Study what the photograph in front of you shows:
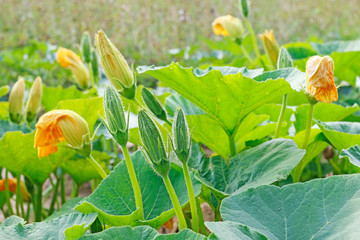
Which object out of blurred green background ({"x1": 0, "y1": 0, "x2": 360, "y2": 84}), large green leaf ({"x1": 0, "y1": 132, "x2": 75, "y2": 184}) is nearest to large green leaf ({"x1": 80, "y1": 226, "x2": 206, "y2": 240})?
large green leaf ({"x1": 0, "y1": 132, "x2": 75, "y2": 184})

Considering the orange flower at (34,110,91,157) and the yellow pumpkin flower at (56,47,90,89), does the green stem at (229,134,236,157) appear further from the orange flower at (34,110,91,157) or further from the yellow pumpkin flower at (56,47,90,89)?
the yellow pumpkin flower at (56,47,90,89)

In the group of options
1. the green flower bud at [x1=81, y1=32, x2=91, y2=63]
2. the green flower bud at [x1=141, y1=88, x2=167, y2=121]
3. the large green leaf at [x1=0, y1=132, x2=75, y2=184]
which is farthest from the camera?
the green flower bud at [x1=81, y1=32, x2=91, y2=63]

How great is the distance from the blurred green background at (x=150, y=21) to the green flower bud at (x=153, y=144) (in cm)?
426

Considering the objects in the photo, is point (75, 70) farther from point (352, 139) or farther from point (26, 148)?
point (352, 139)

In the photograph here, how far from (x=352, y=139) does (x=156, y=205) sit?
0.40 meters

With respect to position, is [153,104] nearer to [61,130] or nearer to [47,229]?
[61,130]

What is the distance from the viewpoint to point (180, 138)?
788 mm

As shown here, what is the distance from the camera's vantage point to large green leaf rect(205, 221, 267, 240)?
62 cm

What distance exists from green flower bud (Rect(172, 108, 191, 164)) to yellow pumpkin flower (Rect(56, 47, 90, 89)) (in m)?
0.87

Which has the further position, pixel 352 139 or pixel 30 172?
pixel 30 172

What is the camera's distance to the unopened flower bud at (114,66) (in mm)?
902

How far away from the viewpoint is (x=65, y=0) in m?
5.96

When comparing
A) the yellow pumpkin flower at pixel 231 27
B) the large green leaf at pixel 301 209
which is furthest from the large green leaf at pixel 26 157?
the yellow pumpkin flower at pixel 231 27

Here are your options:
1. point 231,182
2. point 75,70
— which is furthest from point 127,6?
point 231,182
